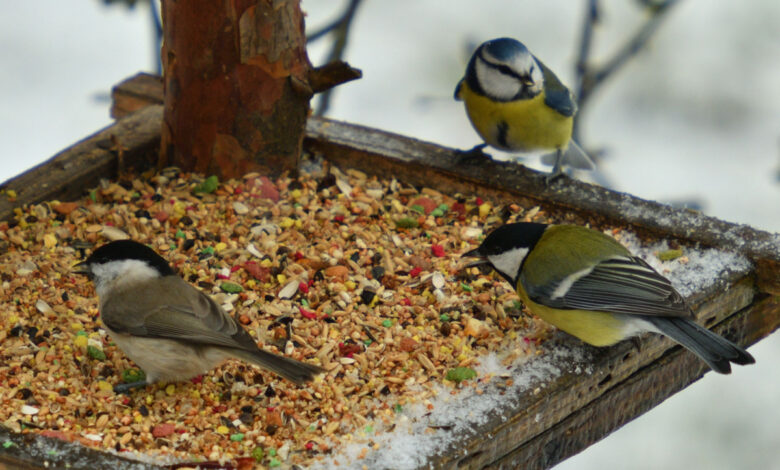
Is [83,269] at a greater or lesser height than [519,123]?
lesser

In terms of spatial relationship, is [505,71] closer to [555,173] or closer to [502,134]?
[502,134]

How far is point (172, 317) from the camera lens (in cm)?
272

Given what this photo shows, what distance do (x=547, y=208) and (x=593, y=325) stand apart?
2.78ft

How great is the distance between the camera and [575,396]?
2742mm

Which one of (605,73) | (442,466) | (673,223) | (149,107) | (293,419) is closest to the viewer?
(442,466)

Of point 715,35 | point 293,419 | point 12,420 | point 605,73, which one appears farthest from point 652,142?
point 12,420

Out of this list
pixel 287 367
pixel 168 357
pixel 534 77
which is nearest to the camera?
pixel 287 367

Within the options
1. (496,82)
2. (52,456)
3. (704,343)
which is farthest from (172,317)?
(496,82)

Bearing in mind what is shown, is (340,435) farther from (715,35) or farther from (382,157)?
(715,35)

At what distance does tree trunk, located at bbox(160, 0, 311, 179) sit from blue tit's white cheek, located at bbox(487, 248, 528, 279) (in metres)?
0.90

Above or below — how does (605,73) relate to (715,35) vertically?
above

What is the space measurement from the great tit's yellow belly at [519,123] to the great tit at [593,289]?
2.48 ft

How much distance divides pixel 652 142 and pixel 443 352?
317 cm

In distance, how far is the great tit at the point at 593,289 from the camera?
2768 millimetres
